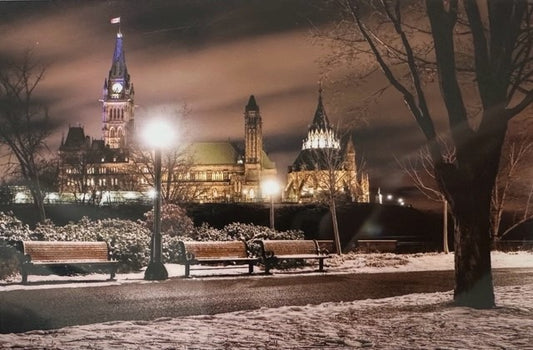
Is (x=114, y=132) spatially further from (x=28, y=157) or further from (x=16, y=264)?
(x=16, y=264)

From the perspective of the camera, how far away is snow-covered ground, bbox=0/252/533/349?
6.58 metres

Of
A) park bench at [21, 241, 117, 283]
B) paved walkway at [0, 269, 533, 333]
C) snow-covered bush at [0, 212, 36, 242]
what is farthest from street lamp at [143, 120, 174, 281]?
snow-covered bush at [0, 212, 36, 242]

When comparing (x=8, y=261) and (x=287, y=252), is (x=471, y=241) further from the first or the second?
(x=8, y=261)

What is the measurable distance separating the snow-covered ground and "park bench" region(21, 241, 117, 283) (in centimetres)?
655

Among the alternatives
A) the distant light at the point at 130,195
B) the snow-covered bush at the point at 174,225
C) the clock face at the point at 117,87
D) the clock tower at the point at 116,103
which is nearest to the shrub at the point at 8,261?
the snow-covered bush at the point at 174,225

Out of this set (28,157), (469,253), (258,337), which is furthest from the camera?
(28,157)

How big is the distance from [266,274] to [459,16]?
836 centimetres

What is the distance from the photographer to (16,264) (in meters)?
14.5

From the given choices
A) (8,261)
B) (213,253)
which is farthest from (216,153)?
(8,261)

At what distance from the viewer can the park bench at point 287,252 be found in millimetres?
17281

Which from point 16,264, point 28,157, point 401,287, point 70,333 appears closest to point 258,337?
point 70,333

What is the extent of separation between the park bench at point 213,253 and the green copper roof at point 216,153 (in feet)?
401

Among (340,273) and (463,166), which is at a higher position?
(463,166)

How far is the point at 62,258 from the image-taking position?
564 inches
